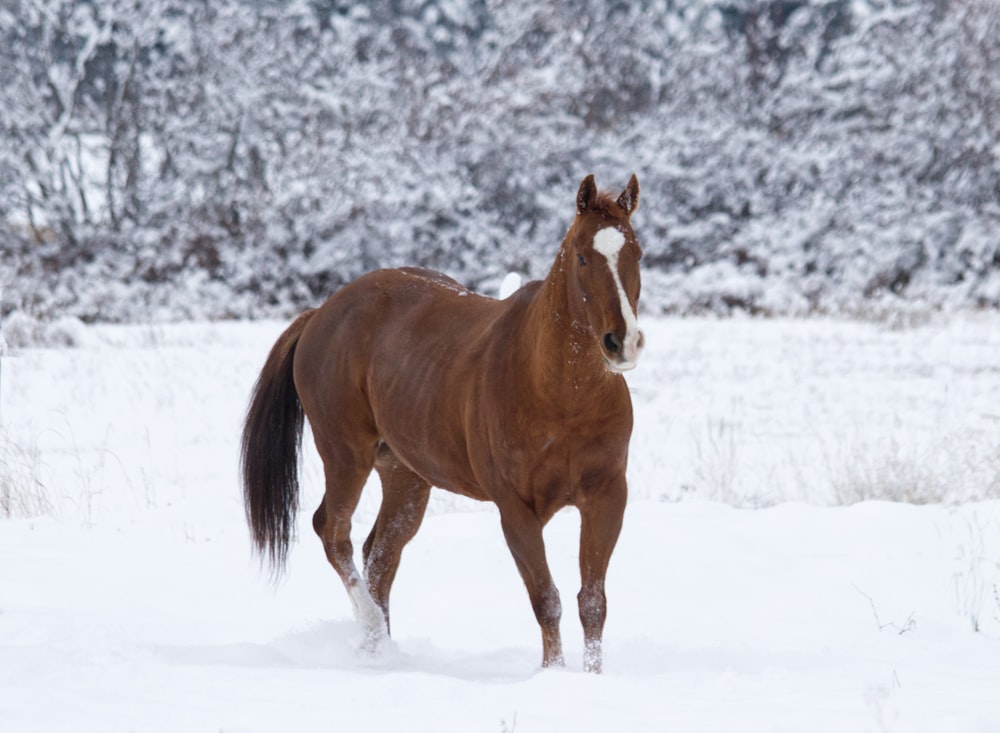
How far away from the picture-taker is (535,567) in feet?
11.3

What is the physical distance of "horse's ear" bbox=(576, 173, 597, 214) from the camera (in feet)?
10.6

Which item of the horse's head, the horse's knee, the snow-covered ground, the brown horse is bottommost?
the snow-covered ground

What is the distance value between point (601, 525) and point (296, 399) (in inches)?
79.0

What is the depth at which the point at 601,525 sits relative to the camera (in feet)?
11.2

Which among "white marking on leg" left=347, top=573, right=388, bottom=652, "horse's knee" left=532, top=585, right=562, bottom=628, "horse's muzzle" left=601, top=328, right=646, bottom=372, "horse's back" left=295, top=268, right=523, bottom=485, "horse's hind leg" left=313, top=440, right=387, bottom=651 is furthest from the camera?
"horse's hind leg" left=313, top=440, right=387, bottom=651

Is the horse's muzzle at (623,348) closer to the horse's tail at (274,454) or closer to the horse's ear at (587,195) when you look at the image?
the horse's ear at (587,195)

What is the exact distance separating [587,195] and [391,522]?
1.85 metres

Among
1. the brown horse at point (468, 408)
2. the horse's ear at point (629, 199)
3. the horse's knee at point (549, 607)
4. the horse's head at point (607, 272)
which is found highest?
the horse's ear at point (629, 199)

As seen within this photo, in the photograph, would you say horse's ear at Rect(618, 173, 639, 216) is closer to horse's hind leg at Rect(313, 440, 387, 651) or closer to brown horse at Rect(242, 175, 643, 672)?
brown horse at Rect(242, 175, 643, 672)

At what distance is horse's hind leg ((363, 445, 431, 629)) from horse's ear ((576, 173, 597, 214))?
1.67 metres

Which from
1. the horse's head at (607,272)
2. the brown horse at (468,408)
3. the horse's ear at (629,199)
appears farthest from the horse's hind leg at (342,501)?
the horse's ear at (629,199)

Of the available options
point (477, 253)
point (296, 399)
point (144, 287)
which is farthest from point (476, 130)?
point (296, 399)

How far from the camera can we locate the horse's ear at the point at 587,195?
322cm

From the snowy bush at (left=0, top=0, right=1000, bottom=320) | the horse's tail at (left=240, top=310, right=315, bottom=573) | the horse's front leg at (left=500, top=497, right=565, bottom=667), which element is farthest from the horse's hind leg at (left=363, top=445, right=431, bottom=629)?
the snowy bush at (left=0, top=0, right=1000, bottom=320)
